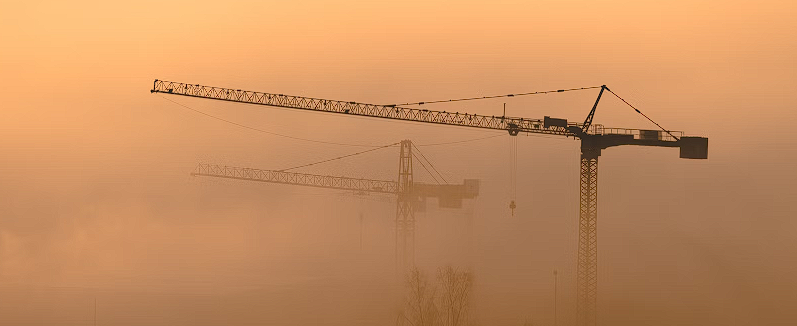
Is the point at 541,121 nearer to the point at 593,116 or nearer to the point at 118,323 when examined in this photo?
the point at 593,116

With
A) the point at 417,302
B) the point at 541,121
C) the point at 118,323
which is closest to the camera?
the point at 417,302

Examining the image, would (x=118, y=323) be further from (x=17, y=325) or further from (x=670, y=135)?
(x=670, y=135)

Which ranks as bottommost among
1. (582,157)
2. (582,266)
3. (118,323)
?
(118,323)

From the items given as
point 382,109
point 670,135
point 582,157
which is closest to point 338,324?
point 382,109

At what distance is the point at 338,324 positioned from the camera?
17900 centimetres

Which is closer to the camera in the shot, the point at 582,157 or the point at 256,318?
the point at 582,157

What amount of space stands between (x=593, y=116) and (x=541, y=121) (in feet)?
34.4

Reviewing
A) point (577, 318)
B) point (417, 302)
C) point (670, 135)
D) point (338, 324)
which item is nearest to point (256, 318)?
point (338, 324)

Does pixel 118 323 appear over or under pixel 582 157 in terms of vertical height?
under

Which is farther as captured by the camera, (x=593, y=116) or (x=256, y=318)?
(x=256, y=318)

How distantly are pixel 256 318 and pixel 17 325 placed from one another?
41126 mm

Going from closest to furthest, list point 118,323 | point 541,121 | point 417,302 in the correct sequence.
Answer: point 417,302
point 541,121
point 118,323

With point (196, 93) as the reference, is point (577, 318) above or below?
below

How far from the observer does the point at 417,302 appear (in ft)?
530
